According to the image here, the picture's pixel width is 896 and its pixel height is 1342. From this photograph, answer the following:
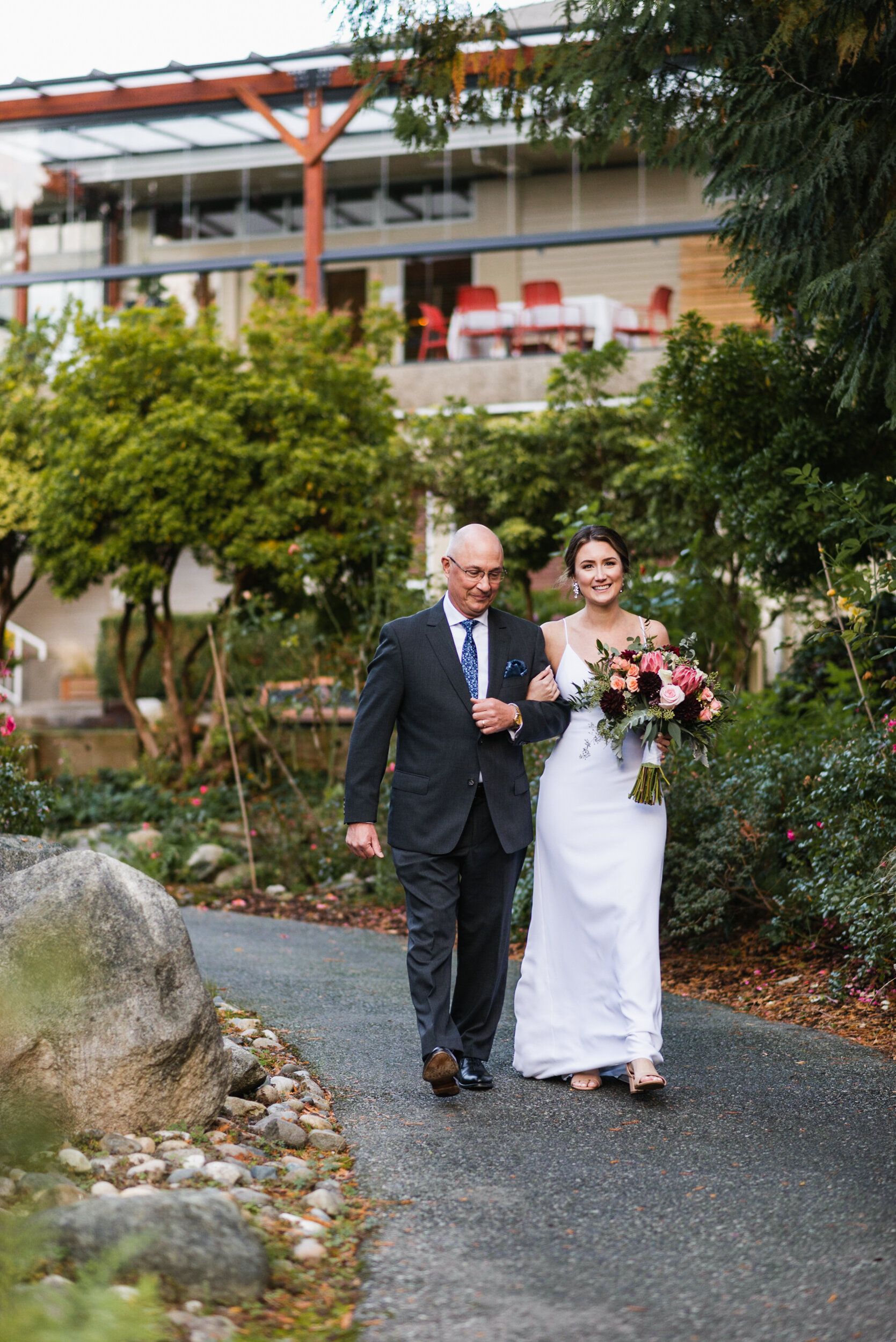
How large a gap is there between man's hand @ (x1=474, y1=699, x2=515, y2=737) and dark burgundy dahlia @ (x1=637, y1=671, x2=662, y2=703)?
20.5 inches

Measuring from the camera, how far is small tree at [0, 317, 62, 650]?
561 inches

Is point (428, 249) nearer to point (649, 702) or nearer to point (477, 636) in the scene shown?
point (477, 636)

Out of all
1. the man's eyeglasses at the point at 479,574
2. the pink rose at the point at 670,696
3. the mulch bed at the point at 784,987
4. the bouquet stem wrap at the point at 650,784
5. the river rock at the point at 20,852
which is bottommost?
the mulch bed at the point at 784,987

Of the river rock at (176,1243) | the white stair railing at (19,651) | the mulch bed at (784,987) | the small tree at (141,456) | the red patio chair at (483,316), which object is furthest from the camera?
the white stair railing at (19,651)

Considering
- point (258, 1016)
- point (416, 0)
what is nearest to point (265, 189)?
point (416, 0)

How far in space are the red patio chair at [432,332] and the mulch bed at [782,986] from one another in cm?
1105

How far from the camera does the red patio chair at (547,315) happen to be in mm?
16797

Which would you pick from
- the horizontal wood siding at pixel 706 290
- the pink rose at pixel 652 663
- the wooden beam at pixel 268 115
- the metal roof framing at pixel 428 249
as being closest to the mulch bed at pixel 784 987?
the pink rose at pixel 652 663

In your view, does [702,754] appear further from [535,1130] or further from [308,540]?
[308,540]

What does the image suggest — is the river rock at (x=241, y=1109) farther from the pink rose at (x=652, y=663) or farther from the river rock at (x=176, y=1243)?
the pink rose at (x=652, y=663)

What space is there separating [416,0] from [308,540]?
235 inches

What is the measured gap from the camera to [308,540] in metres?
11.6

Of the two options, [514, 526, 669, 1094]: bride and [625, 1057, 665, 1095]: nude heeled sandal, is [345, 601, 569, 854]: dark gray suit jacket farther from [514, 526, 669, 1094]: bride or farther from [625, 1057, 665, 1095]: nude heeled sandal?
[625, 1057, 665, 1095]: nude heeled sandal

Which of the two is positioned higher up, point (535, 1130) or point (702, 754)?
point (702, 754)
